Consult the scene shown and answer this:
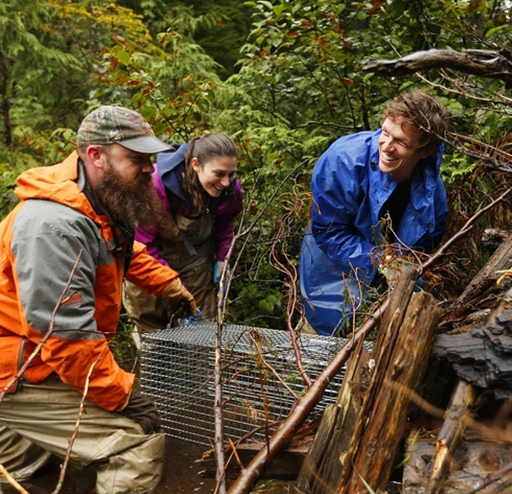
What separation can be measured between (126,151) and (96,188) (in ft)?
0.86

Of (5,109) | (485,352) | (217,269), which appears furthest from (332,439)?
(5,109)

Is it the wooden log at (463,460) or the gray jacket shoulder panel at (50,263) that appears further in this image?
the gray jacket shoulder panel at (50,263)

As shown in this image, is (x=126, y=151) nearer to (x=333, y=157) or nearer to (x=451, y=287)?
(x=333, y=157)

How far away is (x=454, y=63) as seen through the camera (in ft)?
9.16

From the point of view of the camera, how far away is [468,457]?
5.31 feet

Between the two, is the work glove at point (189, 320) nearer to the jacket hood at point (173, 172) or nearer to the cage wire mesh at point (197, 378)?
the cage wire mesh at point (197, 378)

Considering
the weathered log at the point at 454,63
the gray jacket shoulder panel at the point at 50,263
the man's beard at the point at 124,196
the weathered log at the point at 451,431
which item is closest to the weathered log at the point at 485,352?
the weathered log at the point at 451,431

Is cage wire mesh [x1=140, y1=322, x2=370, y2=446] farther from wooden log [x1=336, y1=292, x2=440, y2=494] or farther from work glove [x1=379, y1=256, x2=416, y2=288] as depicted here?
wooden log [x1=336, y1=292, x2=440, y2=494]

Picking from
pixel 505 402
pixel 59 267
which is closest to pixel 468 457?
pixel 505 402

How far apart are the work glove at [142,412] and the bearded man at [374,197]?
3.64ft

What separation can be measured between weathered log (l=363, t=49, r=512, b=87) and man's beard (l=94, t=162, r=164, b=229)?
137 centimetres

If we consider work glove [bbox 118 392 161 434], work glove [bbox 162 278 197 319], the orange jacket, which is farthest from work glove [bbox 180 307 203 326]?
the orange jacket

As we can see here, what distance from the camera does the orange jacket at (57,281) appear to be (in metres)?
2.57

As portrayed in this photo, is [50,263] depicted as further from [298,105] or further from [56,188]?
[298,105]
